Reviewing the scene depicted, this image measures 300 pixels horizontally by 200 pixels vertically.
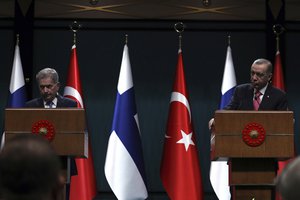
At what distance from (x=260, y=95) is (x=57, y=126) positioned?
1.72 m

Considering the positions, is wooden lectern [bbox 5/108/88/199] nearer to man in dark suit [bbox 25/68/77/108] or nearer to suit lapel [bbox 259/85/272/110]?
man in dark suit [bbox 25/68/77/108]

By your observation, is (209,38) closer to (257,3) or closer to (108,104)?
(257,3)

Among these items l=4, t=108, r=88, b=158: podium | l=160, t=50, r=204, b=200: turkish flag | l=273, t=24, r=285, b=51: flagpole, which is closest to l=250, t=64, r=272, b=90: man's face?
l=4, t=108, r=88, b=158: podium

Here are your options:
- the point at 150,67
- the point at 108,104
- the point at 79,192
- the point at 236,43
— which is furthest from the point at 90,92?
the point at 236,43

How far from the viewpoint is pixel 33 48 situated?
26.9 feet

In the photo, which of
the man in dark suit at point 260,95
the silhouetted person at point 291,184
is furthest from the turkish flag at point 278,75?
the silhouetted person at point 291,184

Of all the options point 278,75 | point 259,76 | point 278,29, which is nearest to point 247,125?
point 259,76

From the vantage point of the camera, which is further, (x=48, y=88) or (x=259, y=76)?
(x=48, y=88)

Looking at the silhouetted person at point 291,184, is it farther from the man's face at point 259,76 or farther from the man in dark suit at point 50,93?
the man in dark suit at point 50,93

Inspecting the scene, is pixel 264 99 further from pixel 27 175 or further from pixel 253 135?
pixel 27 175

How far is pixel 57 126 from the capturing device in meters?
5.16

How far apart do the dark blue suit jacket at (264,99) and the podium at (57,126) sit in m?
1.34

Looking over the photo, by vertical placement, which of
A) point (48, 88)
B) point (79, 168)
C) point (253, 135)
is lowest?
point (79, 168)

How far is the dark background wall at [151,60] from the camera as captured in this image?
824cm
